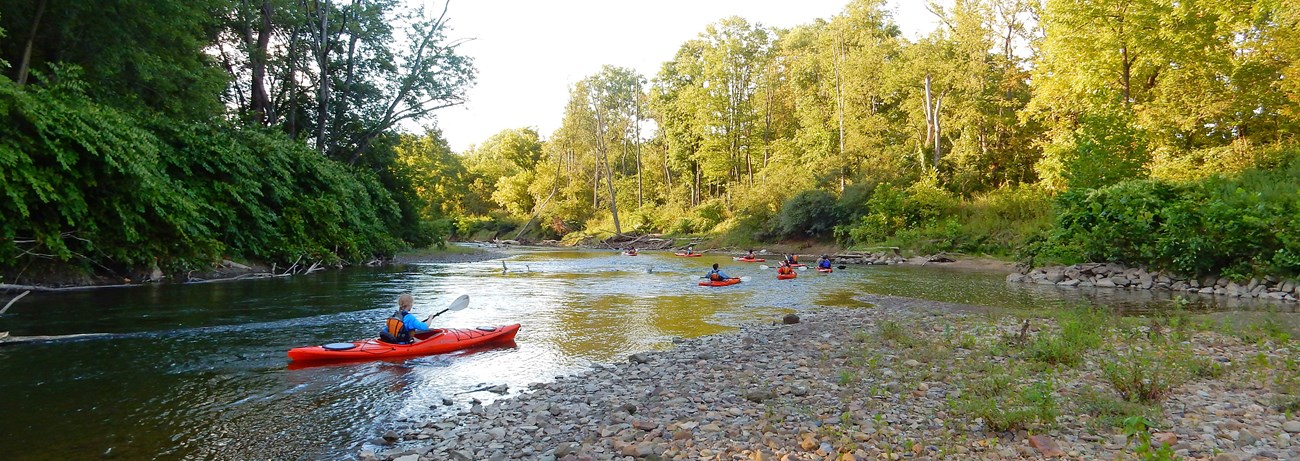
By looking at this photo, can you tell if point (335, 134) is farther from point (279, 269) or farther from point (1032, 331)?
point (1032, 331)

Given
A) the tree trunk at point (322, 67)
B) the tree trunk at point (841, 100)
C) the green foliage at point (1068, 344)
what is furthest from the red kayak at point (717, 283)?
the tree trunk at point (841, 100)

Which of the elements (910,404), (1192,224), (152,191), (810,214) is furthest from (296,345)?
(810,214)

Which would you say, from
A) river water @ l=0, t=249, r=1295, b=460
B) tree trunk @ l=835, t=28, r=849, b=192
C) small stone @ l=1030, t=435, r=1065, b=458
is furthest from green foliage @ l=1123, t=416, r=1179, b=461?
tree trunk @ l=835, t=28, r=849, b=192

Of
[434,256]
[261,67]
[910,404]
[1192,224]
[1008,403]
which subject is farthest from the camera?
[434,256]

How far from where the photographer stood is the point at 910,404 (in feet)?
17.7

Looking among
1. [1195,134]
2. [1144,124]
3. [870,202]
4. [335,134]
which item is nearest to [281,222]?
[335,134]

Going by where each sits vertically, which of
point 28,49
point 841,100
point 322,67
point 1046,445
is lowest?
point 1046,445

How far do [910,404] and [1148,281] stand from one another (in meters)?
15.6

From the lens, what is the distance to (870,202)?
32.4 meters

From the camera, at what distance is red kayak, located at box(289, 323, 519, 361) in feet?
27.1

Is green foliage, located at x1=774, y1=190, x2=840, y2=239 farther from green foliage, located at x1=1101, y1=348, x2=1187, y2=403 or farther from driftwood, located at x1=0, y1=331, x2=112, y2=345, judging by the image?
driftwood, located at x1=0, y1=331, x2=112, y2=345

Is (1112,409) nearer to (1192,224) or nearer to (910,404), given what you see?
(910,404)

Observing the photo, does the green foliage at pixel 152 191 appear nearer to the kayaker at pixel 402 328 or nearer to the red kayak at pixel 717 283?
the kayaker at pixel 402 328

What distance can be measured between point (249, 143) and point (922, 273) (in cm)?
2258
